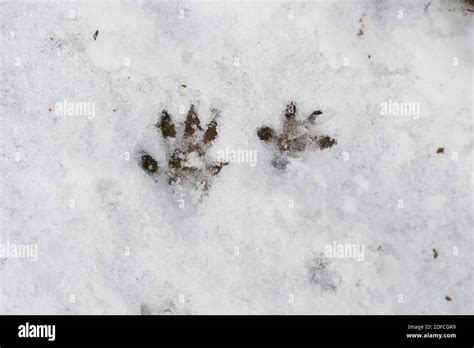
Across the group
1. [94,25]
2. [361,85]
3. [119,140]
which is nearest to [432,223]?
[361,85]

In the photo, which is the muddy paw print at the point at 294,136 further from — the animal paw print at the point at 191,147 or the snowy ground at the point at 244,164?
the animal paw print at the point at 191,147

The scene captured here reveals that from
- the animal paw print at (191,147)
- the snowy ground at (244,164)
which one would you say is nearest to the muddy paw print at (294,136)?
the snowy ground at (244,164)

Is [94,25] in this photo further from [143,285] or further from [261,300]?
[261,300]

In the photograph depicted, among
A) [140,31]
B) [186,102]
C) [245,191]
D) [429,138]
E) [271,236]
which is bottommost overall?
[271,236]

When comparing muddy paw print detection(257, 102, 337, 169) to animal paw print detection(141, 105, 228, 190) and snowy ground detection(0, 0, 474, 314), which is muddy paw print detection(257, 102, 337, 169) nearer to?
snowy ground detection(0, 0, 474, 314)

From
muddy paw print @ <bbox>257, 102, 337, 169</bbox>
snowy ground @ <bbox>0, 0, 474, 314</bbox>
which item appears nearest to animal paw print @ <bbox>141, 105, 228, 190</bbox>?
snowy ground @ <bbox>0, 0, 474, 314</bbox>
